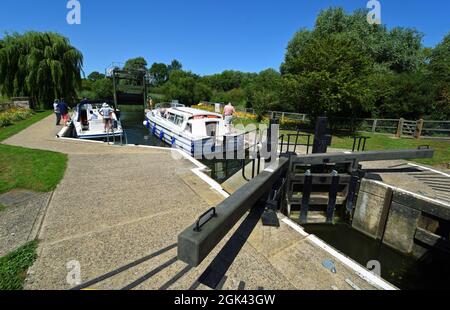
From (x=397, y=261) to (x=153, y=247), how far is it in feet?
19.5

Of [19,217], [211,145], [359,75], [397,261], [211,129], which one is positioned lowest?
[397,261]

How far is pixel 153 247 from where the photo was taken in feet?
12.2

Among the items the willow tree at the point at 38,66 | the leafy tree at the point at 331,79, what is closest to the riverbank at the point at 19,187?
the leafy tree at the point at 331,79

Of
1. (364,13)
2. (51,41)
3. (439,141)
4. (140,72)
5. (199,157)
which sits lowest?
(199,157)

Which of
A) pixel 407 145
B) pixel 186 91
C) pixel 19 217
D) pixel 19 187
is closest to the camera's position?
pixel 19 217

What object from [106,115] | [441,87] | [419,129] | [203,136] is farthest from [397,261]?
[441,87]

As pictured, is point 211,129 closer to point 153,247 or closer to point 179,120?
point 179,120

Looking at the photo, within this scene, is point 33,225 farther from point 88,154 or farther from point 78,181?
point 88,154

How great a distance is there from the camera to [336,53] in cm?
1509

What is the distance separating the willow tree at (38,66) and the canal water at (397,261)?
2693 centimetres

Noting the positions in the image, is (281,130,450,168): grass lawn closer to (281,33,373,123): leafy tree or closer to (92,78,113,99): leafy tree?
(281,33,373,123): leafy tree

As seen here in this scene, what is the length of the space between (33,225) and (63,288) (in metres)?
2.01

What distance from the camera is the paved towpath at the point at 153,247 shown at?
313cm

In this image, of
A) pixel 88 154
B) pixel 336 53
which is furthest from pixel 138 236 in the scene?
pixel 336 53
